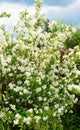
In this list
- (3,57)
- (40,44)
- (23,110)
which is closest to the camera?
(23,110)

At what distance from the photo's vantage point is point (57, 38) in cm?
1150

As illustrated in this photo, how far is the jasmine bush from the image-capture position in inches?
368

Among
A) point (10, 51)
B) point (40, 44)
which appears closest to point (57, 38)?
point (40, 44)

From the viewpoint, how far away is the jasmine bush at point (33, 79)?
30.7 feet

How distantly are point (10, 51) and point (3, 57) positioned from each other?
0.81ft

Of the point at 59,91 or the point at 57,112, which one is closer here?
the point at 57,112

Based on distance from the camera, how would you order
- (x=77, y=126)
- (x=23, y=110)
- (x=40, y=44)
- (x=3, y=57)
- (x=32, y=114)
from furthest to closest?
1. (x=77, y=126)
2. (x=40, y=44)
3. (x=3, y=57)
4. (x=23, y=110)
5. (x=32, y=114)

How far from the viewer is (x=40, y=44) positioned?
36.3 feet

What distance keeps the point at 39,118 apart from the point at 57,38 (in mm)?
3190

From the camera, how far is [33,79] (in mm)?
9578

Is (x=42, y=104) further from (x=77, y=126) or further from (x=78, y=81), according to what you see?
(x=77, y=126)

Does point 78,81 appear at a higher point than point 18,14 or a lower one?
lower

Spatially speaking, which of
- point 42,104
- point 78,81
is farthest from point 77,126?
point 42,104

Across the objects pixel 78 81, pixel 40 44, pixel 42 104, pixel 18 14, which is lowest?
pixel 42 104
